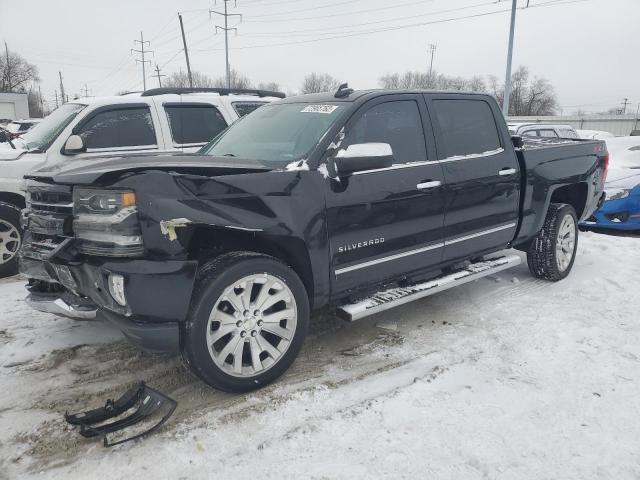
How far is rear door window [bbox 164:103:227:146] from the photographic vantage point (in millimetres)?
6016

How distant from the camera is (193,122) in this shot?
616 cm

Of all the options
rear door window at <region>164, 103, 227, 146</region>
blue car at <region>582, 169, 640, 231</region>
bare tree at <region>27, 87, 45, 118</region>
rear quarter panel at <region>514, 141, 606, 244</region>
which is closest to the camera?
rear quarter panel at <region>514, 141, 606, 244</region>

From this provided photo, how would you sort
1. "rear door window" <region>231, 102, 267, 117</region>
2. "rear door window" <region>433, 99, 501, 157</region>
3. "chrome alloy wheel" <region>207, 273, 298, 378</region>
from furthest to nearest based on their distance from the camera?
"rear door window" <region>231, 102, 267, 117</region> → "rear door window" <region>433, 99, 501, 157</region> → "chrome alloy wheel" <region>207, 273, 298, 378</region>

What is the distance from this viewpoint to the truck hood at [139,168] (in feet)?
8.61

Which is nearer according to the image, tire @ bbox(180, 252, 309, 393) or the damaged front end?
the damaged front end

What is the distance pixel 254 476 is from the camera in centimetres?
232

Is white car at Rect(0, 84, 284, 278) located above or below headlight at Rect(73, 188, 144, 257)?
above

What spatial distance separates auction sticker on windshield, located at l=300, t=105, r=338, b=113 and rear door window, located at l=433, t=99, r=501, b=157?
984mm

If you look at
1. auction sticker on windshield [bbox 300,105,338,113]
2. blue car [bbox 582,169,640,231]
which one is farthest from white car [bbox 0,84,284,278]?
blue car [bbox 582,169,640,231]

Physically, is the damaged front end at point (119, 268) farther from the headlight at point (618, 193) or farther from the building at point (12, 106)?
the building at point (12, 106)

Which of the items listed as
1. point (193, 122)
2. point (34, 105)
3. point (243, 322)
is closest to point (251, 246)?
point (243, 322)

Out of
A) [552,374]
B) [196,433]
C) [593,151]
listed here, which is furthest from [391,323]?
[593,151]

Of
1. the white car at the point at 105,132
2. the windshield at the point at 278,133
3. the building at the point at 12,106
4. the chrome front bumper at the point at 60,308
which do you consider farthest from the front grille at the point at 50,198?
the building at the point at 12,106

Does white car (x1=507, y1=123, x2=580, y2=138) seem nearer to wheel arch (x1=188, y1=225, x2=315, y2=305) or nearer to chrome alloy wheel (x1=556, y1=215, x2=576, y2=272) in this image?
chrome alloy wheel (x1=556, y1=215, x2=576, y2=272)
